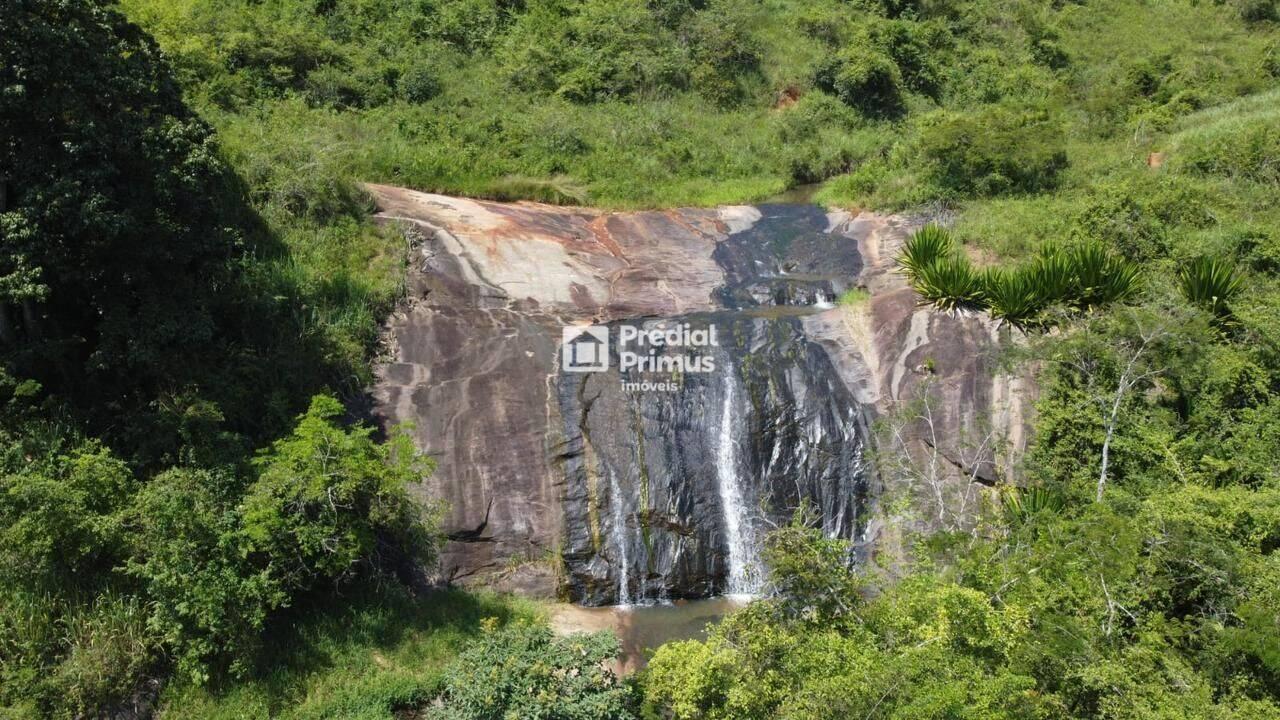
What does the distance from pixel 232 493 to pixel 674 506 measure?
6.37 m

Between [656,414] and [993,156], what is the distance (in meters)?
10.4

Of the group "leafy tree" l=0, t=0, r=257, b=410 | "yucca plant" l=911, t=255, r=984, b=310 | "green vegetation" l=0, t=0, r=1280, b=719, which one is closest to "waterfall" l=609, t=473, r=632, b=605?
"green vegetation" l=0, t=0, r=1280, b=719

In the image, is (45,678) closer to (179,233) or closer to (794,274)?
(179,233)

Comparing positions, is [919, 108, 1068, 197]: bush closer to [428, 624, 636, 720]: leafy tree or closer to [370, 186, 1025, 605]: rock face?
[370, 186, 1025, 605]: rock face

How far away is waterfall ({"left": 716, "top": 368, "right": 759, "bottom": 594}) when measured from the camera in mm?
13297

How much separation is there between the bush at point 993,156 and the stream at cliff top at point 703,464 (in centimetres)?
686

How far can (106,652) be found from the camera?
10320mm

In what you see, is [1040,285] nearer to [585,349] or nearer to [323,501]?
[585,349]

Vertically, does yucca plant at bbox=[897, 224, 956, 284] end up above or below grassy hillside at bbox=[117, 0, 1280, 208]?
below

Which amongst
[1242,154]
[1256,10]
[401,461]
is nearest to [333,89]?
[401,461]

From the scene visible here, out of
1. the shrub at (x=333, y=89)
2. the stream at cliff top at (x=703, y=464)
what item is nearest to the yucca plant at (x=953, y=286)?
the stream at cliff top at (x=703, y=464)

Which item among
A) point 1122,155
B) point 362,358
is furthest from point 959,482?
point 1122,155

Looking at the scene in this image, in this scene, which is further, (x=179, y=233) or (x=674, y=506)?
(x=674, y=506)

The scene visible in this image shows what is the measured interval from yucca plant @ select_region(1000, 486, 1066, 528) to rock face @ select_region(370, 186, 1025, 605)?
55cm
